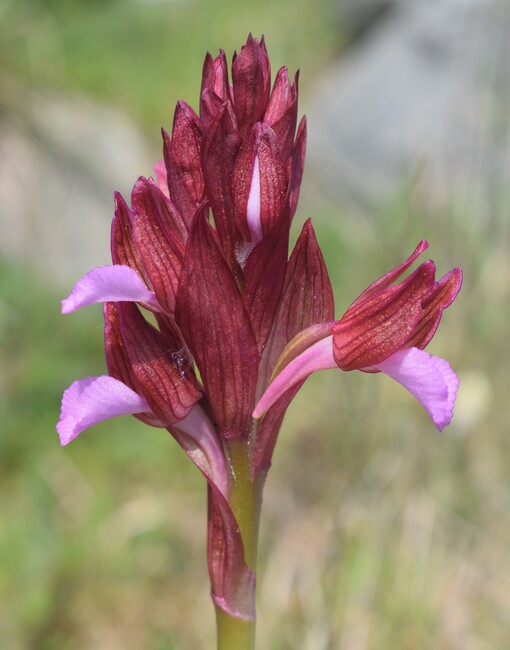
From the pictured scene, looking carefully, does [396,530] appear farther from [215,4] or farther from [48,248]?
[215,4]

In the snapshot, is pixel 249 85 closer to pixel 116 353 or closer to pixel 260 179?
pixel 260 179

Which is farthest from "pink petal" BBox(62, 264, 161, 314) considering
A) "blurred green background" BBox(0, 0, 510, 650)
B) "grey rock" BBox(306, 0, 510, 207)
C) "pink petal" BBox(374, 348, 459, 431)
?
"grey rock" BBox(306, 0, 510, 207)

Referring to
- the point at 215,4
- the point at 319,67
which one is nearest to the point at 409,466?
the point at 319,67

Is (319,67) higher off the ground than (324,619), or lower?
higher

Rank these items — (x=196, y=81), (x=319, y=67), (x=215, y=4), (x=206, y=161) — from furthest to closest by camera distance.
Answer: (x=215, y=4)
(x=319, y=67)
(x=196, y=81)
(x=206, y=161)

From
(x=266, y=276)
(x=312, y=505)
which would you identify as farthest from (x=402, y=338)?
(x=312, y=505)

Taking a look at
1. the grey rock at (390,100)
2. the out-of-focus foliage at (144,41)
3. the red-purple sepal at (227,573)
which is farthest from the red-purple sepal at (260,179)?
the out-of-focus foliage at (144,41)

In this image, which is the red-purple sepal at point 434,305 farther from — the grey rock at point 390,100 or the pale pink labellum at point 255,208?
the grey rock at point 390,100
